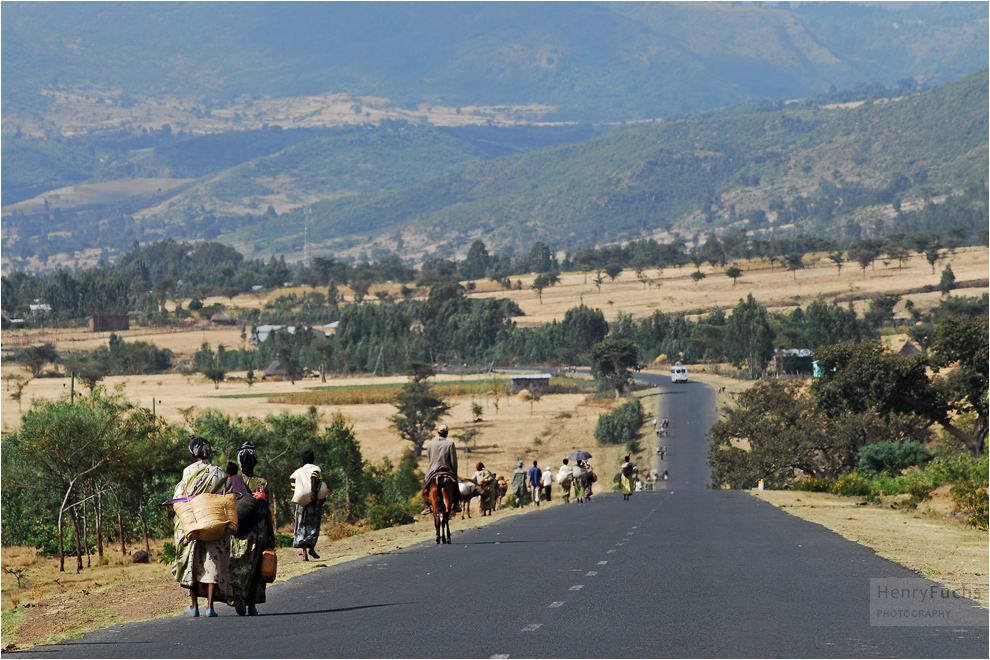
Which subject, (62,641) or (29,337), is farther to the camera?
(29,337)

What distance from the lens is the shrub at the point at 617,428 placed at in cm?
8506

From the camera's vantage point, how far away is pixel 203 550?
12836mm

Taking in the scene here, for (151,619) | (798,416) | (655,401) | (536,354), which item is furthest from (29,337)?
(151,619)

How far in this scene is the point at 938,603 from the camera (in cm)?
1358

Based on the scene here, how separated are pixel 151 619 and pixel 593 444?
237 ft

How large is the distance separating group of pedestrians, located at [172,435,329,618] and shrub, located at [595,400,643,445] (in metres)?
72.5

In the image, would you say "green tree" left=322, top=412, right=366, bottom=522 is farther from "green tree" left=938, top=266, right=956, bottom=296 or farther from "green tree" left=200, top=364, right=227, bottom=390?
"green tree" left=938, top=266, right=956, bottom=296

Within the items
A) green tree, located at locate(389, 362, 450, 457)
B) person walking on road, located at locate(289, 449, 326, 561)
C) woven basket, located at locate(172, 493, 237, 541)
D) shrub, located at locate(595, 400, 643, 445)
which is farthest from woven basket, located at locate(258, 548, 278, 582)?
green tree, located at locate(389, 362, 450, 457)

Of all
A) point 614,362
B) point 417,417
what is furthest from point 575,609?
point 614,362

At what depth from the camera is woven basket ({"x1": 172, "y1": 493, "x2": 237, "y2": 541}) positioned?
1259 centimetres

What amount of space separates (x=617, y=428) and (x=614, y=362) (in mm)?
26686

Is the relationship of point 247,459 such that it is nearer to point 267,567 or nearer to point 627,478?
point 267,567

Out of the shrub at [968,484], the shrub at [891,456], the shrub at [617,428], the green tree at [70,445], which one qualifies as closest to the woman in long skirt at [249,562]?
the shrub at [968,484]

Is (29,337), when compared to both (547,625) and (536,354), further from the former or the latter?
(547,625)
